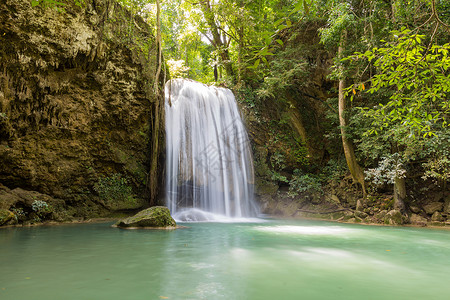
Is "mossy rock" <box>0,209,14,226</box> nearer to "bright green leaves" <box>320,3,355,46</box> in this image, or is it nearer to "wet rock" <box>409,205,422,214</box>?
"bright green leaves" <box>320,3,355,46</box>

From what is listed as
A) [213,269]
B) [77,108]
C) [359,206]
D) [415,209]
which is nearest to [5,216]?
[77,108]

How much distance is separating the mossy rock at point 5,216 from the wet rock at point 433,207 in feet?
39.3

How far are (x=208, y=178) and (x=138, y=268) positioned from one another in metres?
7.65

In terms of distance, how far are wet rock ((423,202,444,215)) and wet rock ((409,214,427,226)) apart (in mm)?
412

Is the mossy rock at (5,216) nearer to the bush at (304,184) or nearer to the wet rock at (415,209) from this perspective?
the bush at (304,184)

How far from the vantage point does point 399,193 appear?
30.0 ft

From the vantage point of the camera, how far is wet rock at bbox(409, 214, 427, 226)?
29.1 ft

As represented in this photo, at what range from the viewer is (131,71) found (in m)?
9.32

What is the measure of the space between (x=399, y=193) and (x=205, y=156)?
6.80 m

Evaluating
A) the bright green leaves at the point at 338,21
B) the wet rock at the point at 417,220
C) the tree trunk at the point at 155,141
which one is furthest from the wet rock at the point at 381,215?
the tree trunk at the point at 155,141

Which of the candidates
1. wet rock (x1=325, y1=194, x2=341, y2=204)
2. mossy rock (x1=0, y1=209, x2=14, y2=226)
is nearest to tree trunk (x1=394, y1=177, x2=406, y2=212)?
wet rock (x1=325, y1=194, x2=341, y2=204)

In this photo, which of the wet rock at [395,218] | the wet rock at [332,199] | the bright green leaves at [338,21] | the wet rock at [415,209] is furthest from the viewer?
the wet rock at [332,199]

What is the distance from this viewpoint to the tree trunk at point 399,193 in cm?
916

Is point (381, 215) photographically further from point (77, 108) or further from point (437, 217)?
point (77, 108)
